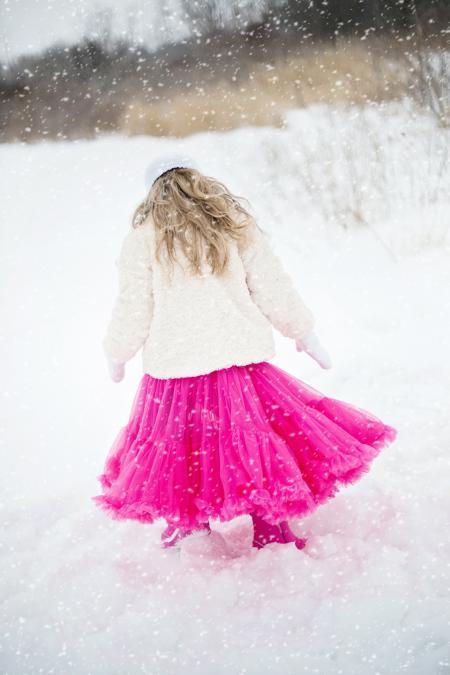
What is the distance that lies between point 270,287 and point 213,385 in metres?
0.31

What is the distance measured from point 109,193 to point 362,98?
2.05 metres

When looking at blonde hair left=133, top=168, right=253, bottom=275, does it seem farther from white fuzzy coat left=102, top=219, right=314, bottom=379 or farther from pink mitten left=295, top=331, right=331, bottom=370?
pink mitten left=295, top=331, right=331, bottom=370

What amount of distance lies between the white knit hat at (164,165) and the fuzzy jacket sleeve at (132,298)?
14cm

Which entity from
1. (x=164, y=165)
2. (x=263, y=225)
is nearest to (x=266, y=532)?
(x=164, y=165)

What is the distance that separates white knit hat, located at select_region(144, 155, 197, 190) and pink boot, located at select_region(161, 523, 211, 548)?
987mm

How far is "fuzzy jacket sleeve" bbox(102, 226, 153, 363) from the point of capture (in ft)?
4.67

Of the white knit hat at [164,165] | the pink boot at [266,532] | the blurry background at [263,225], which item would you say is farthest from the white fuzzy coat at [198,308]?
the blurry background at [263,225]

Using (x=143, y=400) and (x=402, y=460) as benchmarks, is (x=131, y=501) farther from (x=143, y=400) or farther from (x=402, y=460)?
(x=402, y=460)

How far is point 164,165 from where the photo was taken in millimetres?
1424

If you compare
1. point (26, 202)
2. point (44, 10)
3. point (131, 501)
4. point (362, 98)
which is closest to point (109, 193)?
point (26, 202)

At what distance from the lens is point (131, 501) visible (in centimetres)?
137

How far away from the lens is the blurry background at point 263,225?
141cm

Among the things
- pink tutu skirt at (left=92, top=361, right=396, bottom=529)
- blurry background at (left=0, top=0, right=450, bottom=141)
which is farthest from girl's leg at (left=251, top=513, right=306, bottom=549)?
blurry background at (left=0, top=0, right=450, bottom=141)

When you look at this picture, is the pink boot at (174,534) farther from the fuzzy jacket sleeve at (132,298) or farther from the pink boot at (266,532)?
the fuzzy jacket sleeve at (132,298)
